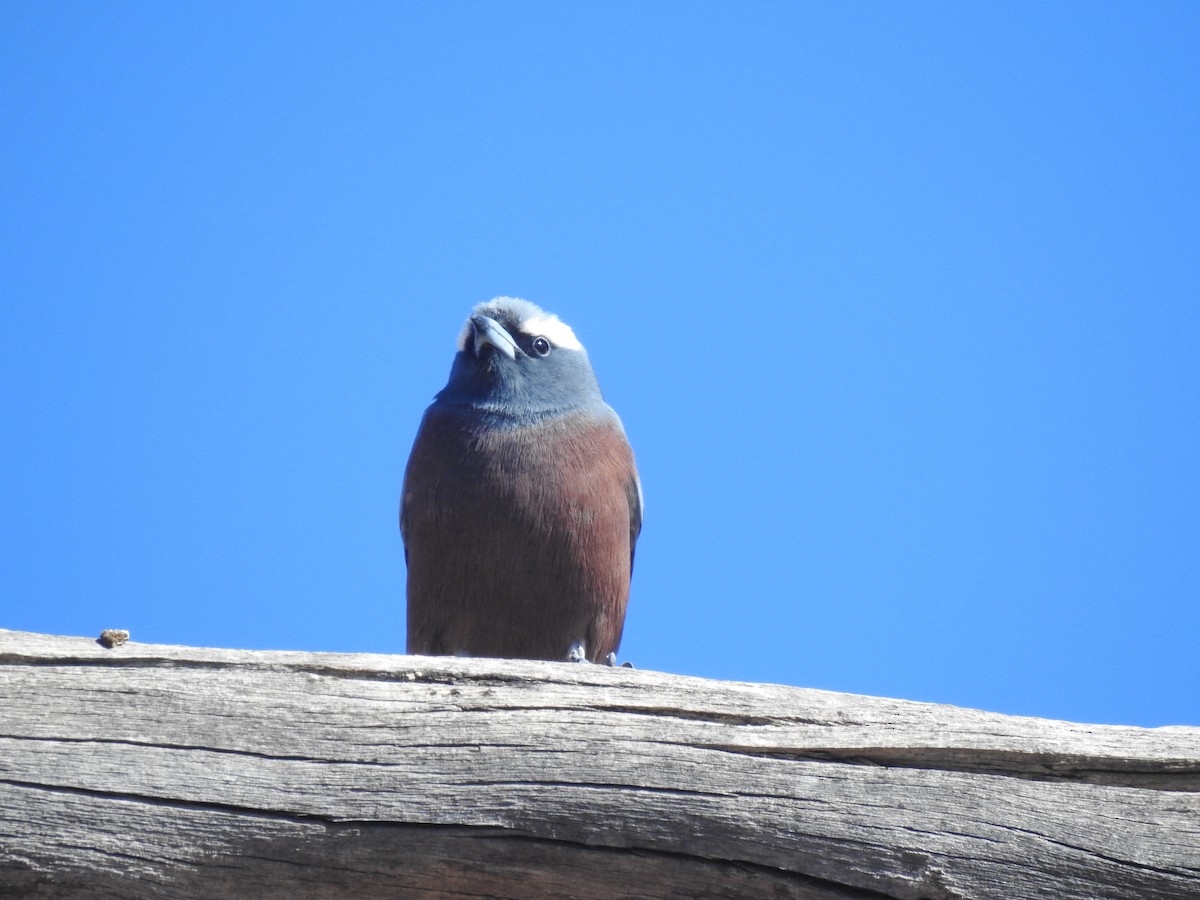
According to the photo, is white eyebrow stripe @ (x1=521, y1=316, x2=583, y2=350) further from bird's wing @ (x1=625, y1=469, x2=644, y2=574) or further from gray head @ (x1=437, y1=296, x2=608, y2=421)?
bird's wing @ (x1=625, y1=469, x2=644, y2=574)

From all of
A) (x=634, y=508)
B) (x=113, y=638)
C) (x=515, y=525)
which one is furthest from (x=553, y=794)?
(x=634, y=508)

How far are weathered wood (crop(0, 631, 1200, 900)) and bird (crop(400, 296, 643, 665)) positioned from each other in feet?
7.30

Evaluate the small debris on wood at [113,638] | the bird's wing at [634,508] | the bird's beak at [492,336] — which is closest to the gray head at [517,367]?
the bird's beak at [492,336]

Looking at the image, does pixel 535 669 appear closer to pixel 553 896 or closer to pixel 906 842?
pixel 553 896

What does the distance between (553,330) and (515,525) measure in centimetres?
128

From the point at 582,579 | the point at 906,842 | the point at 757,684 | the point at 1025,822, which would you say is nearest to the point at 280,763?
the point at 757,684

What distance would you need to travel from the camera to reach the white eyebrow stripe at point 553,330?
6191 millimetres

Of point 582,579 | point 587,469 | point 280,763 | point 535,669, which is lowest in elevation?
point 280,763

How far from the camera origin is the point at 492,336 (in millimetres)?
6031

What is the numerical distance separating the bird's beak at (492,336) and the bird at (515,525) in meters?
0.01

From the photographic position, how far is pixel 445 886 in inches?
115

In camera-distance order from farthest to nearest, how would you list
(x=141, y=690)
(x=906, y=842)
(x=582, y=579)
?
(x=582, y=579), (x=141, y=690), (x=906, y=842)

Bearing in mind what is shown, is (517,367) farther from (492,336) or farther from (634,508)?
(634,508)

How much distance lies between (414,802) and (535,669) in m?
0.54
